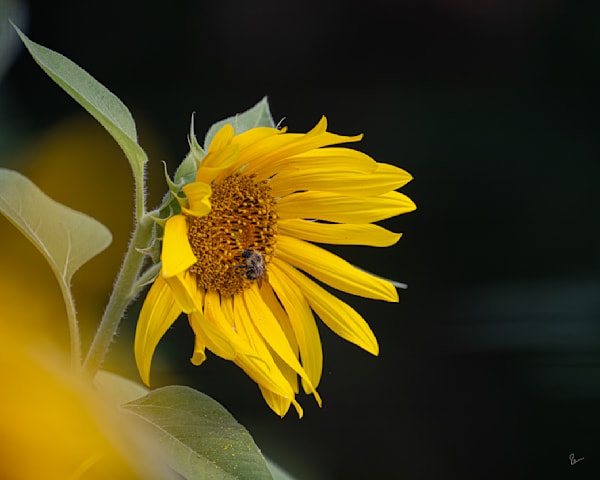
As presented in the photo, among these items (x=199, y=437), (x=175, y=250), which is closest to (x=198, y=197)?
(x=175, y=250)

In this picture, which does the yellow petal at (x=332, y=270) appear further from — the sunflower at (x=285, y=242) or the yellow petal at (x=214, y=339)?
the yellow petal at (x=214, y=339)

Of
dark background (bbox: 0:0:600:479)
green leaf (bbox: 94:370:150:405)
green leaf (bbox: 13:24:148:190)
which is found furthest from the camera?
dark background (bbox: 0:0:600:479)

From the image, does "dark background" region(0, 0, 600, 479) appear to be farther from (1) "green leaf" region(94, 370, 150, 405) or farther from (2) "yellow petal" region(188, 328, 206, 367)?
(2) "yellow petal" region(188, 328, 206, 367)

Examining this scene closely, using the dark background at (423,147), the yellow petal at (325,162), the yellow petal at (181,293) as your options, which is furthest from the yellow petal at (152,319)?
the dark background at (423,147)

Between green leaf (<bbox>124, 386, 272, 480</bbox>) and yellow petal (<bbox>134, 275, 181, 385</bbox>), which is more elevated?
yellow petal (<bbox>134, 275, 181, 385</bbox>)

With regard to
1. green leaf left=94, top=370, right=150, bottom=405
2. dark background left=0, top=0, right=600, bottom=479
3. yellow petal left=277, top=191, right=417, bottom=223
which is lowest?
green leaf left=94, top=370, right=150, bottom=405

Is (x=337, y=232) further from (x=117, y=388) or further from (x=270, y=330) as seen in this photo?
(x=117, y=388)

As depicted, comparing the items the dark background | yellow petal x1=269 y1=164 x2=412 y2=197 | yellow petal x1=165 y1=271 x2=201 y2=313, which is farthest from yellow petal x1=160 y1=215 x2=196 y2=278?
the dark background

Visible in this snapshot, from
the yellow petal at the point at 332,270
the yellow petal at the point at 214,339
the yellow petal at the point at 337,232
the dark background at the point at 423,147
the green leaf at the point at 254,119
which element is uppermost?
the dark background at the point at 423,147
